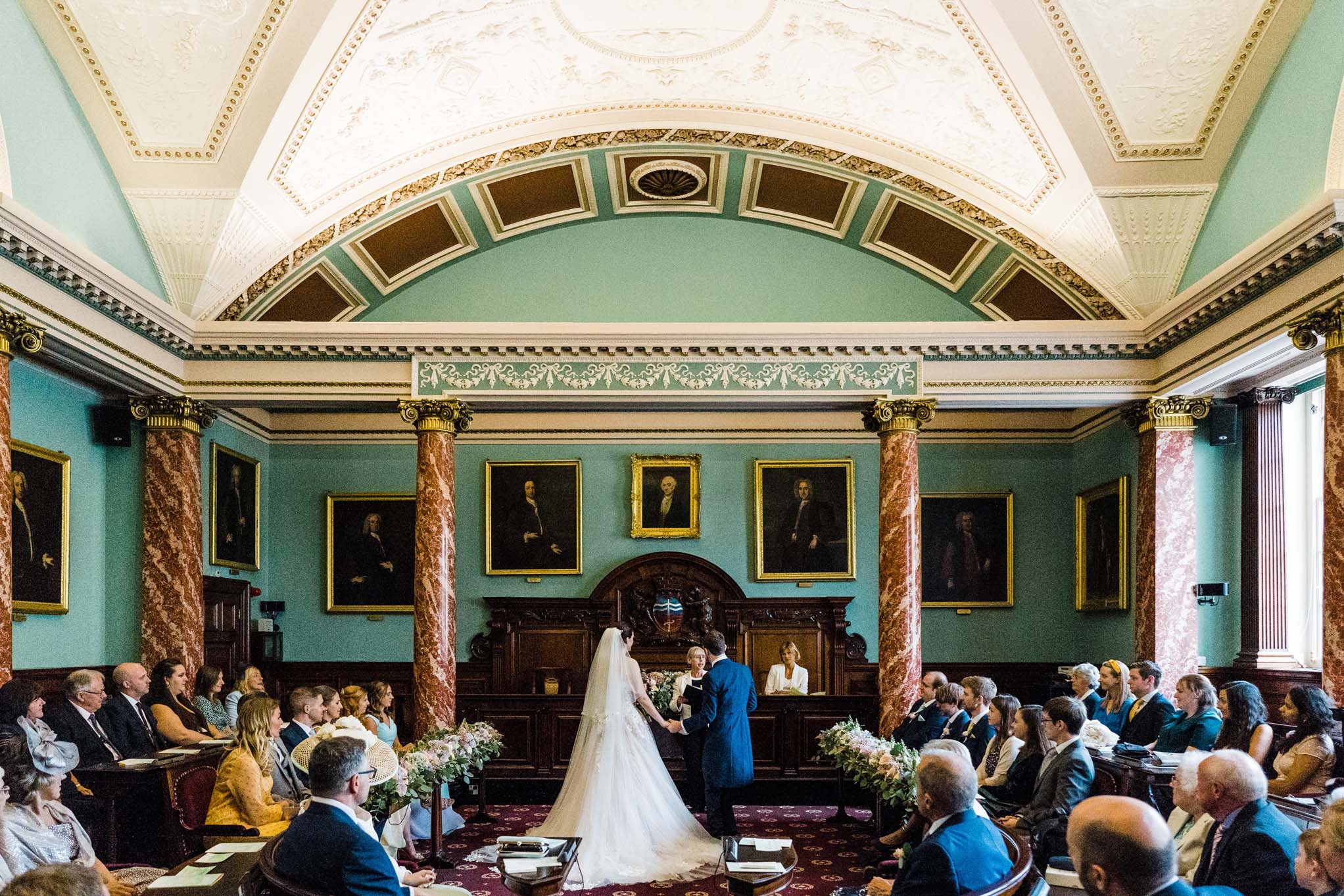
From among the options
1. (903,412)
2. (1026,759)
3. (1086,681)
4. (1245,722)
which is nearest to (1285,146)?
(903,412)

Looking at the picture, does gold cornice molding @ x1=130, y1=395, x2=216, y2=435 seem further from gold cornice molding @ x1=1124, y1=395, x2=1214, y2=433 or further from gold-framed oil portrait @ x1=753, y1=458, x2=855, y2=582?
gold cornice molding @ x1=1124, y1=395, x2=1214, y2=433

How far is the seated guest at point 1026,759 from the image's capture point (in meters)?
7.65

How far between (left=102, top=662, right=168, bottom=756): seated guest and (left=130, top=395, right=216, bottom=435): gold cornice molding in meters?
3.99

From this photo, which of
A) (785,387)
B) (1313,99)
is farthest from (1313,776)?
(785,387)

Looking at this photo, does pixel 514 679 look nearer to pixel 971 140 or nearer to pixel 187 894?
pixel 971 140

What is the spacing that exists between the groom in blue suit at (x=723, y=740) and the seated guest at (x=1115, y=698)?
2.97 meters

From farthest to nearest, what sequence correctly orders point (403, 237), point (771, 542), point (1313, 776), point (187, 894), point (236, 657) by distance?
point (771, 542) → point (236, 657) → point (403, 237) → point (1313, 776) → point (187, 894)

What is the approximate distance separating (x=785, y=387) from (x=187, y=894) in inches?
366

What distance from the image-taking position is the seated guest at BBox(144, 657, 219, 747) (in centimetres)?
981

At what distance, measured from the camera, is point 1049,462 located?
17016 millimetres

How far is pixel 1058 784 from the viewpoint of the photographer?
6906 millimetres

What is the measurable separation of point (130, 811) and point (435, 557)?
517 centimetres

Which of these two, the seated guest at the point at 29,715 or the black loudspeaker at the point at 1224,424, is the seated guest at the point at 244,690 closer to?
the seated guest at the point at 29,715

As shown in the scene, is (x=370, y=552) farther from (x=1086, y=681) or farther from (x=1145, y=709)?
(x=1145, y=709)
